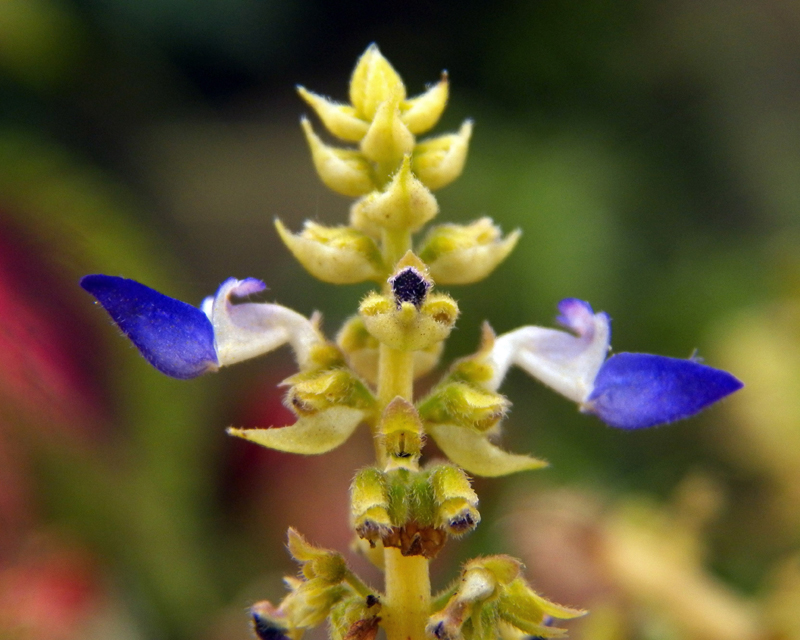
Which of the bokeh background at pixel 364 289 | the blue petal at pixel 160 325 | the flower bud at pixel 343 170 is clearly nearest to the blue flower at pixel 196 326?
the blue petal at pixel 160 325

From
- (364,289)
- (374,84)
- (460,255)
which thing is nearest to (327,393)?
(460,255)

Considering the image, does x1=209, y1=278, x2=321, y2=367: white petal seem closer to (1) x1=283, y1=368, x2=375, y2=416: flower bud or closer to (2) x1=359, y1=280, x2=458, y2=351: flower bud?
(1) x1=283, y1=368, x2=375, y2=416: flower bud

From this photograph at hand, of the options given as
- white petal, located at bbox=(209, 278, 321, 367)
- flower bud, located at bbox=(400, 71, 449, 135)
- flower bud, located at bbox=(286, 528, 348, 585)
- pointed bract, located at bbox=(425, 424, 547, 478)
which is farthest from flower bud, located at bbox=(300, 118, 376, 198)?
flower bud, located at bbox=(286, 528, 348, 585)

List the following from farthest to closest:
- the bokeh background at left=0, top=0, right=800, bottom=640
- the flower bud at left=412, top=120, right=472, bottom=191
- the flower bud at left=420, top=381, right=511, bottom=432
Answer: the bokeh background at left=0, top=0, right=800, bottom=640 < the flower bud at left=412, top=120, right=472, bottom=191 < the flower bud at left=420, top=381, right=511, bottom=432

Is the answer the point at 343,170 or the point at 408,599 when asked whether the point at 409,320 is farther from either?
the point at 408,599

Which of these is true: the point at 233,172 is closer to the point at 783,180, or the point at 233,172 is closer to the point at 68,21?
the point at 68,21
